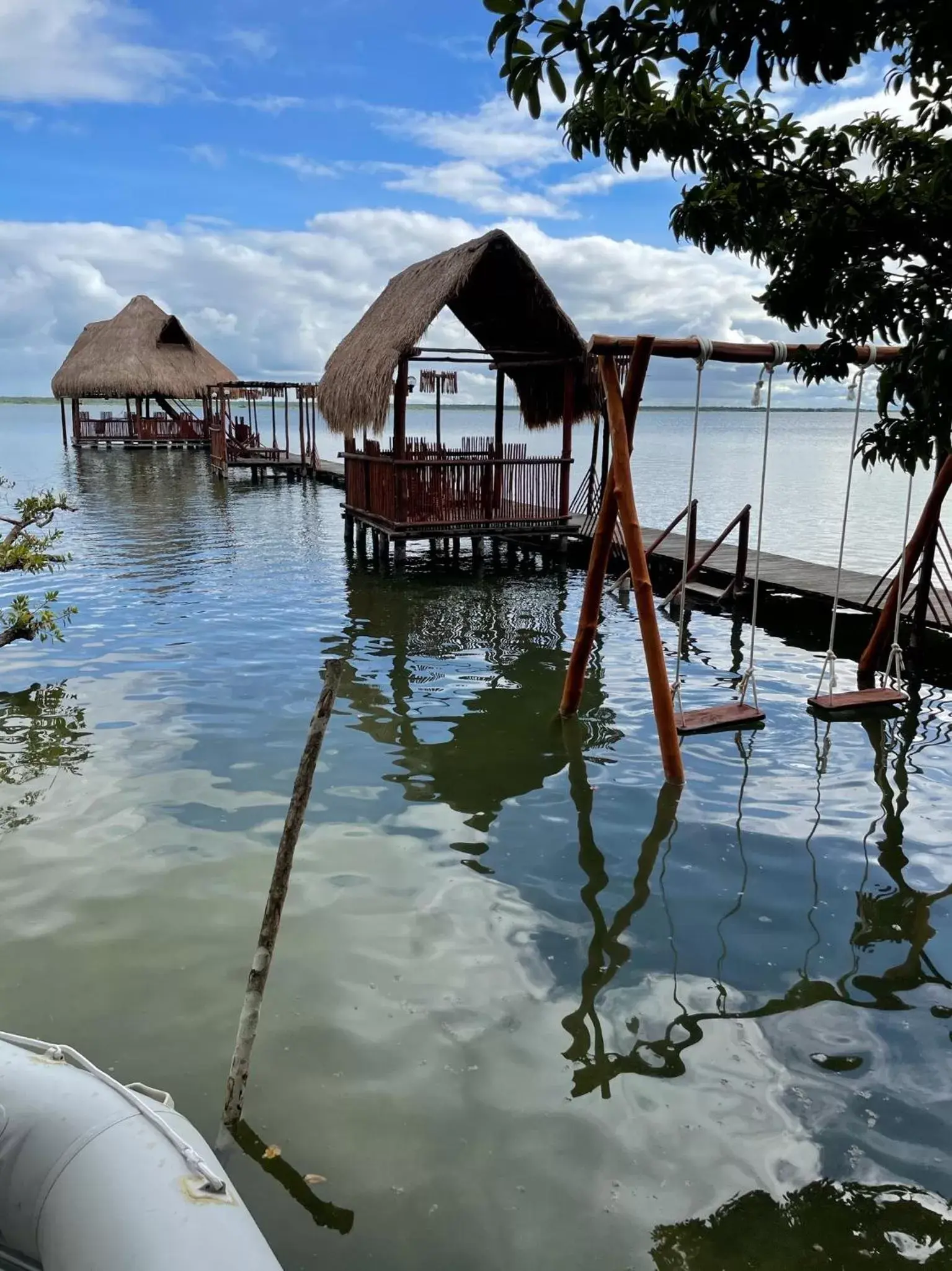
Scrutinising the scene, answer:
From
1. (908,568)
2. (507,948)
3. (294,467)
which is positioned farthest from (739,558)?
(294,467)

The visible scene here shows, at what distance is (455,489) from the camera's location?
13.8 meters

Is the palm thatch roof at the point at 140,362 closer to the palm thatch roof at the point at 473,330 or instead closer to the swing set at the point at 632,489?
the palm thatch roof at the point at 473,330

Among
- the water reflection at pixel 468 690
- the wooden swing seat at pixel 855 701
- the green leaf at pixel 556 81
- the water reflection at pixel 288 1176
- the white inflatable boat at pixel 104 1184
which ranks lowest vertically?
the water reflection at pixel 288 1176

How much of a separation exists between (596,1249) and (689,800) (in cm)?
359

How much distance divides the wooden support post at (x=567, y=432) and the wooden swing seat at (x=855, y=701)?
696 cm

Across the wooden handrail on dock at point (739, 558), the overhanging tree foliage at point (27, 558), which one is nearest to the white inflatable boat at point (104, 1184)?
the overhanging tree foliage at point (27, 558)

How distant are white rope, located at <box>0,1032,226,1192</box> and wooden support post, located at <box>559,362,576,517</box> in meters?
11.9

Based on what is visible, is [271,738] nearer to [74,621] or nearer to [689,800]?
[689,800]

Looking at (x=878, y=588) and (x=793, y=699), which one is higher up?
(x=878, y=588)

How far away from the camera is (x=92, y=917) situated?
184 inches

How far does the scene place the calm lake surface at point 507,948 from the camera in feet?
10.0

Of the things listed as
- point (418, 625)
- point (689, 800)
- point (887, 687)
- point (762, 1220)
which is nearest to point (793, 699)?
point (887, 687)

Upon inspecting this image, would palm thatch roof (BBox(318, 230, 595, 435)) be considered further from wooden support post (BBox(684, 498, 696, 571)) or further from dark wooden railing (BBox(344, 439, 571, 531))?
wooden support post (BBox(684, 498, 696, 571))

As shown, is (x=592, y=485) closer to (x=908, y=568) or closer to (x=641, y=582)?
(x=908, y=568)
